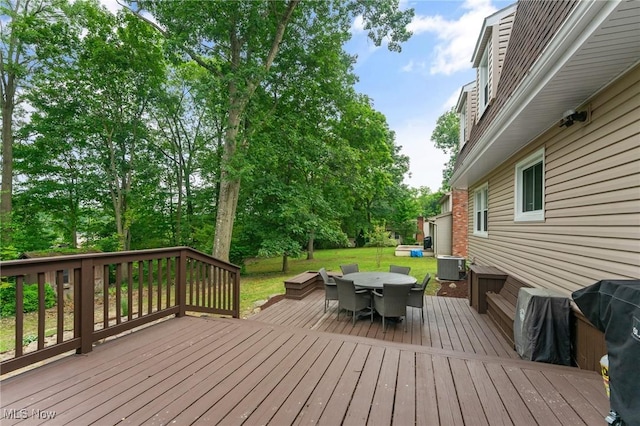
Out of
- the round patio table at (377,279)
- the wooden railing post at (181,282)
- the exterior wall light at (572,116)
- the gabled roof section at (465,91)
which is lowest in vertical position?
the round patio table at (377,279)

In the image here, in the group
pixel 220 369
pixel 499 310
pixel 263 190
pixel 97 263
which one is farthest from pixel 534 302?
pixel 263 190

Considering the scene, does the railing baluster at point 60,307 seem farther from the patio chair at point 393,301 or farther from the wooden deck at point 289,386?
the patio chair at point 393,301

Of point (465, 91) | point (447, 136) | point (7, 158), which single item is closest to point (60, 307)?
point (465, 91)

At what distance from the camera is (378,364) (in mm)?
2672

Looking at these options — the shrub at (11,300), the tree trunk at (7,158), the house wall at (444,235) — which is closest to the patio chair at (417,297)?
the shrub at (11,300)

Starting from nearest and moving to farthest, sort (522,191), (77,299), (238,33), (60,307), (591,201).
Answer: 1. (60,307)
2. (77,299)
3. (591,201)
4. (522,191)
5. (238,33)

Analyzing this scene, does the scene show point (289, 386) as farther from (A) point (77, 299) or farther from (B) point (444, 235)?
(B) point (444, 235)

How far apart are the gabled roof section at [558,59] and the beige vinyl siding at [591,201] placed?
0.21 m

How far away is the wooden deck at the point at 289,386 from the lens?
1.88 metres

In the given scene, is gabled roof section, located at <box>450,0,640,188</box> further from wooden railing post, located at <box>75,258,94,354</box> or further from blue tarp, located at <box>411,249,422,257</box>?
blue tarp, located at <box>411,249,422,257</box>

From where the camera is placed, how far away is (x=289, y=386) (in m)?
A: 2.27

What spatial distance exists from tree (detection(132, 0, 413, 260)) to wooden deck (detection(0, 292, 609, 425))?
6849 mm

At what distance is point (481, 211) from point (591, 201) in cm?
561

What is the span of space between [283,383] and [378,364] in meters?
0.90
